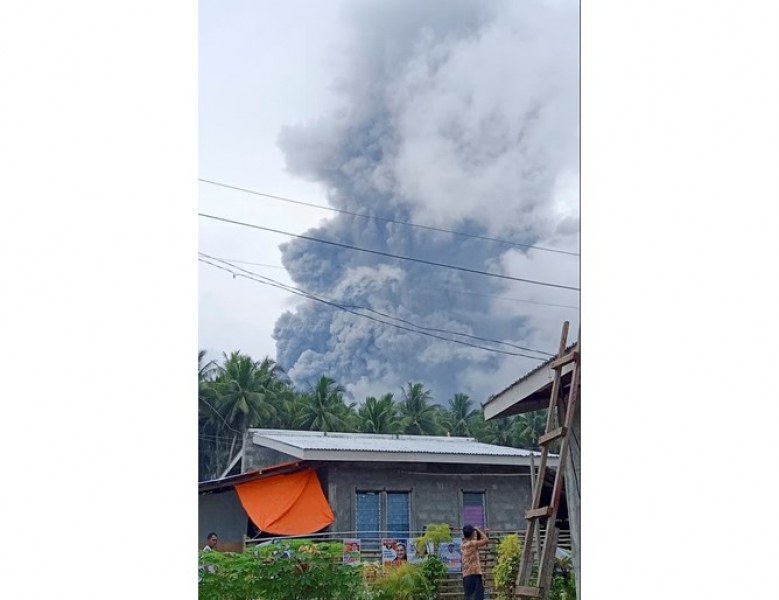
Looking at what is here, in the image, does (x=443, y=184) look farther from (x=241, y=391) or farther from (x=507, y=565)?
(x=507, y=565)

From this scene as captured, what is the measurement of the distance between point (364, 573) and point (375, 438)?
1.65 ft

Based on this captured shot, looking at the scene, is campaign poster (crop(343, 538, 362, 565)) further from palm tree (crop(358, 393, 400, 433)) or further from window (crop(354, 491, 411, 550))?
palm tree (crop(358, 393, 400, 433))

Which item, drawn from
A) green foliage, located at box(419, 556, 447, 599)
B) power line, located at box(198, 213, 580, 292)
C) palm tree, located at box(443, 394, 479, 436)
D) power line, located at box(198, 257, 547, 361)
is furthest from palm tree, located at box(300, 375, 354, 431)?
green foliage, located at box(419, 556, 447, 599)

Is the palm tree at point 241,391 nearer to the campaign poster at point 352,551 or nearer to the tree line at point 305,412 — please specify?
the tree line at point 305,412

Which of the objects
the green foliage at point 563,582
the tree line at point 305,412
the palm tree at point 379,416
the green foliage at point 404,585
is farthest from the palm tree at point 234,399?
the green foliage at point 563,582

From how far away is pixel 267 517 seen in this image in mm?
3605

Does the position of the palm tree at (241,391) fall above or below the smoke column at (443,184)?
below

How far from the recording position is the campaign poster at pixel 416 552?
3.72 m

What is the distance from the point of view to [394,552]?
12.2 ft

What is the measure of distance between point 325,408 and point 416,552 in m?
0.66

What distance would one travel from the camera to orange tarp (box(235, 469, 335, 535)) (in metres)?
3.58
